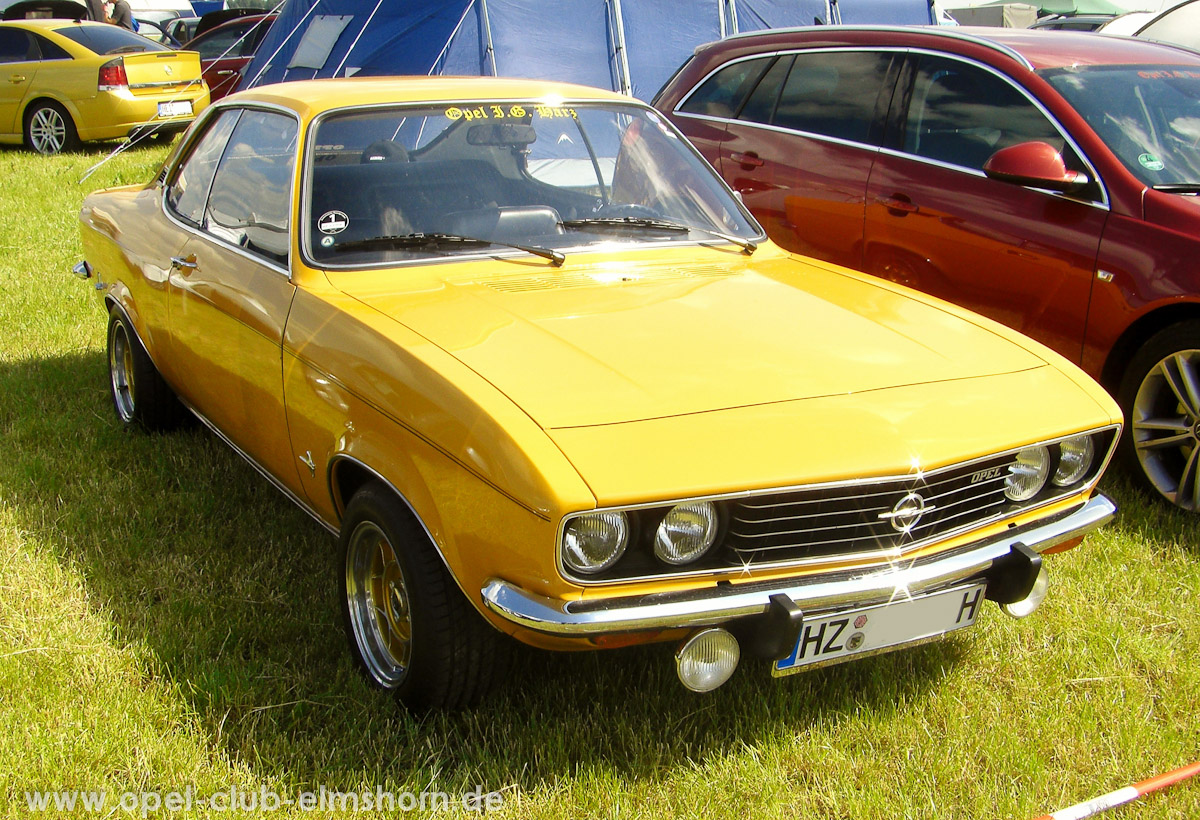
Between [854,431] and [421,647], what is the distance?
1.15 m

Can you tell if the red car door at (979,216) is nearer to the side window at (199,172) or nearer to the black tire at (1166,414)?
the black tire at (1166,414)

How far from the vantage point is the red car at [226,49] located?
15070 mm

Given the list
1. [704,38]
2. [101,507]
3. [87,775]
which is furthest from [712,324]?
[704,38]

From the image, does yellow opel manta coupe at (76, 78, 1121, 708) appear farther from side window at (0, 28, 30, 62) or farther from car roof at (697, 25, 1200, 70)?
side window at (0, 28, 30, 62)

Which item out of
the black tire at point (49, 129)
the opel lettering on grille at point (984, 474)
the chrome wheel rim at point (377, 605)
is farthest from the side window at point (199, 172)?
the black tire at point (49, 129)

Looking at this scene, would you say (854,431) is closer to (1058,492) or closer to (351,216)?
(1058,492)

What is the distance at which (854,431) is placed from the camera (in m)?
2.48

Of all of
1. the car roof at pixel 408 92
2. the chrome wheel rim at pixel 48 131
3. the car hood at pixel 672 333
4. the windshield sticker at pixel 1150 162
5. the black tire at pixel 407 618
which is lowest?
the chrome wheel rim at pixel 48 131

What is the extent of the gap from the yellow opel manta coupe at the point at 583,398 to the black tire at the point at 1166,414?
3.99 ft

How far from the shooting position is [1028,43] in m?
5.04

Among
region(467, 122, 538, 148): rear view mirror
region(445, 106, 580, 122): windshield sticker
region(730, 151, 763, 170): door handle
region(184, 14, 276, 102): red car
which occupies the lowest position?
region(184, 14, 276, 102): red car

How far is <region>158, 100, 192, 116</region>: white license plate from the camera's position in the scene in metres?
12.8

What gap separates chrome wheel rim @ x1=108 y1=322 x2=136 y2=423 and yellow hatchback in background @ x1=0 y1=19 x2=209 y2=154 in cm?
849

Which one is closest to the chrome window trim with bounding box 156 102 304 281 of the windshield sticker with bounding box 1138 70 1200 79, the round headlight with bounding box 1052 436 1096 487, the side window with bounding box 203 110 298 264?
the side window with bounding box 203 110 298 264
